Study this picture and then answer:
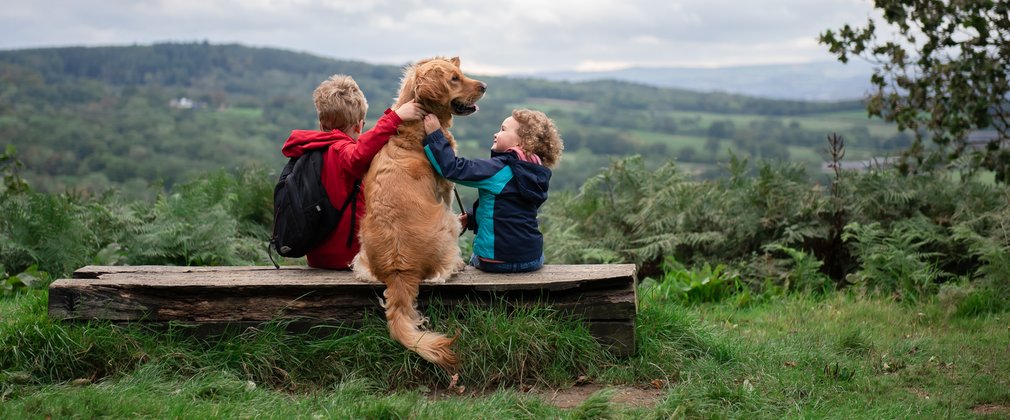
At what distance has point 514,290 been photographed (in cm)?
515

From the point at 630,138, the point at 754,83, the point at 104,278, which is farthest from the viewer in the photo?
the point at 754,83

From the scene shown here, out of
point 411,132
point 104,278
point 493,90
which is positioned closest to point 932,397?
point 411,132

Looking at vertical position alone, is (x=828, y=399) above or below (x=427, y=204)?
below

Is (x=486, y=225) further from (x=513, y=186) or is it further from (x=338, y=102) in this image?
(x=338, y=102)

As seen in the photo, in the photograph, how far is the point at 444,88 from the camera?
16.5ft

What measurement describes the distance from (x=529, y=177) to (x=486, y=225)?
1.47ft

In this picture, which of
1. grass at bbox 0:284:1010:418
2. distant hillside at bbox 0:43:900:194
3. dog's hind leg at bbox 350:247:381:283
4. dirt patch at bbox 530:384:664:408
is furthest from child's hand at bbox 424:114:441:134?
distant hillside at bbox 0:43:900:194

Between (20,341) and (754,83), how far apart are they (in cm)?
9444

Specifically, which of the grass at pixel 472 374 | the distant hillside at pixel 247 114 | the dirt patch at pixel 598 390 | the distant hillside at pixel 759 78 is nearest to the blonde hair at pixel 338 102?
the grass at pixel 472 374

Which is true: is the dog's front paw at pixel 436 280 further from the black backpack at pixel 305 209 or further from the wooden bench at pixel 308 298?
the black backpack at pixel 305 209

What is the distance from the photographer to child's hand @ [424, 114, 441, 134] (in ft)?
16.7

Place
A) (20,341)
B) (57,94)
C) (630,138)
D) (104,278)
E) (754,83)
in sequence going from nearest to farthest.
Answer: (20,341) < (104,278) < (630,138) < (57,94) < (754,83)

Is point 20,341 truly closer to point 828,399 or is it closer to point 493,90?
point 828,399

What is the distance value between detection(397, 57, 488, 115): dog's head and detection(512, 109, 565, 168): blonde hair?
0.36m
